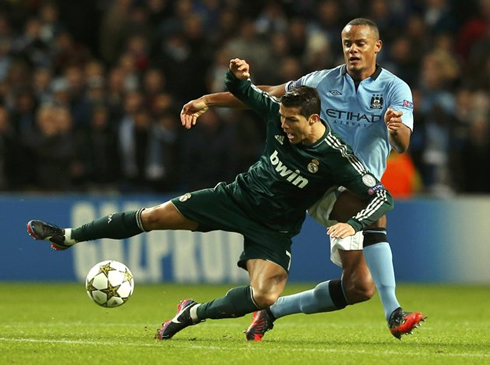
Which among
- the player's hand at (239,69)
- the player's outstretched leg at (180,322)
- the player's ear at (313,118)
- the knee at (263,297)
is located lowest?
the player's outstretched leg at (180,322)

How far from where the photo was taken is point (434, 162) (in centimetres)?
1414

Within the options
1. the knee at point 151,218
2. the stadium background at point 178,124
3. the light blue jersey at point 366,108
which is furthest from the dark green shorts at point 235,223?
the stadium background at point 178,124

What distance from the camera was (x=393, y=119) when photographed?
22.1 feet

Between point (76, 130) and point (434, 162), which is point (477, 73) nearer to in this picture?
point (434, 162)

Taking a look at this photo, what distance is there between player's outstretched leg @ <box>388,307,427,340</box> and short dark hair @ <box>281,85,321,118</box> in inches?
55.7

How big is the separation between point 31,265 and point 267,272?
6.49 meters

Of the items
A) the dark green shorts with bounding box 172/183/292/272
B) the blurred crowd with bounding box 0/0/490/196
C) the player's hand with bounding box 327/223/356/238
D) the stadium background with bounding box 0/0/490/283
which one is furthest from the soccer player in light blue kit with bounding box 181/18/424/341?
the blurred crowd with bounding box 0/0/490/196

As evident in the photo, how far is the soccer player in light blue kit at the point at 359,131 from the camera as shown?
7.29 meters

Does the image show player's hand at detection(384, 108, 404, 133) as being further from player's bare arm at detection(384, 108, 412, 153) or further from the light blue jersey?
the light blue jersey

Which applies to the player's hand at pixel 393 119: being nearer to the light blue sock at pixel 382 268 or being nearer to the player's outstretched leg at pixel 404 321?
the light blue sock at pixel 382 268


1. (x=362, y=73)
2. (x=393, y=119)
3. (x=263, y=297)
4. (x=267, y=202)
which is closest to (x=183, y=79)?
(x=362, y=73)

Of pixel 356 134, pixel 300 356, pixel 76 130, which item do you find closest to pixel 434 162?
pixel 76 130

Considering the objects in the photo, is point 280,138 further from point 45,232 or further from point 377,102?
point 45,232

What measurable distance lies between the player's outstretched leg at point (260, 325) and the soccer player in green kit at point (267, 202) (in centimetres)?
49
